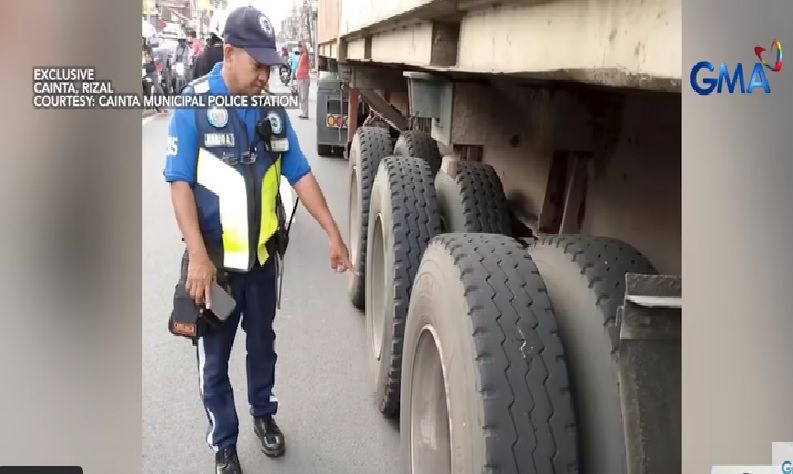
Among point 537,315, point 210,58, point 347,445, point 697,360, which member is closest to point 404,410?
point 537,315

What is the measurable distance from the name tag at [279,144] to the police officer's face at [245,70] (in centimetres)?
21

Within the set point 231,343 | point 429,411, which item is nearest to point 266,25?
point 231,343

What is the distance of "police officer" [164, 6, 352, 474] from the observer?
338 centimetres

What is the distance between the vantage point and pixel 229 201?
3.49m

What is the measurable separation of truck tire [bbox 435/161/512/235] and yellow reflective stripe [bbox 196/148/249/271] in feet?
3.20

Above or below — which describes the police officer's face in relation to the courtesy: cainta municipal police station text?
above

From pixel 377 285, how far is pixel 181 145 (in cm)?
190

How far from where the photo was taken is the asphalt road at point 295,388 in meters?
4.20

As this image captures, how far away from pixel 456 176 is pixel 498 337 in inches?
80.3

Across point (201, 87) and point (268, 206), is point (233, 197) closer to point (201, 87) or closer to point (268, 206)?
point (268, 206)

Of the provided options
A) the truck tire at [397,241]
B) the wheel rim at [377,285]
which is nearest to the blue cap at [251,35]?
the truck tire at [397,241]

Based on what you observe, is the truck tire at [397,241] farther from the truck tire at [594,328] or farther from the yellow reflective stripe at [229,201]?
the truck tire at [594,328]

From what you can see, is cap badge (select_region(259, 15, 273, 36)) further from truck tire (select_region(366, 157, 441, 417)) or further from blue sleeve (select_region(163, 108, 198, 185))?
truck tire (select_region(366, 157, 441, 417))

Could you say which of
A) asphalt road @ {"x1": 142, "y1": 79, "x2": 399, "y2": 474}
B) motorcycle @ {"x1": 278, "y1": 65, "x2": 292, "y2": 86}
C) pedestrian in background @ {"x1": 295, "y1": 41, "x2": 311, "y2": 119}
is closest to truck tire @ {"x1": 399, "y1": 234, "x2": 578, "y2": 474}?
asphalt road @ {"x1": 142, "y1": 79, "x2": 399, "y2": 474}
